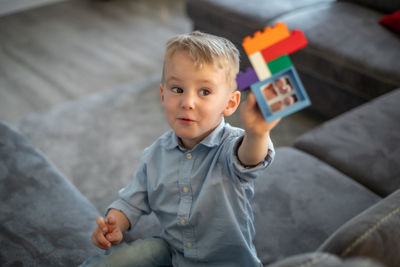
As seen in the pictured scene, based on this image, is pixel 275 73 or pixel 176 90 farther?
pixel 176 90

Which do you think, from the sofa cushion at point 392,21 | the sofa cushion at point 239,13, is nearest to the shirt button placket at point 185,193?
the sofa cushion at point 239,13

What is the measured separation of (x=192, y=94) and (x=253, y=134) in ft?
0.65

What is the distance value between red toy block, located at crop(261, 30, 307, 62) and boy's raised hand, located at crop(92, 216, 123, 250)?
566 mm

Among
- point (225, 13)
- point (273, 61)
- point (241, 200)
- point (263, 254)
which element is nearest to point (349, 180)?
point (263, 254)

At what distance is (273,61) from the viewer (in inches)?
31.5

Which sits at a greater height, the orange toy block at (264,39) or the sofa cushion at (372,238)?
the orange toy block at (264,39)

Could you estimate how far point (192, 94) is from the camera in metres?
0.97

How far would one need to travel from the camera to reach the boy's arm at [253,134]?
81cm

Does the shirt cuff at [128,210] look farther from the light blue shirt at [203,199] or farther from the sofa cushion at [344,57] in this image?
the sofa cushion at [344,57]

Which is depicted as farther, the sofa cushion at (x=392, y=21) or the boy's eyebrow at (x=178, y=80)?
the sofa cushion at (x=392, y=21)

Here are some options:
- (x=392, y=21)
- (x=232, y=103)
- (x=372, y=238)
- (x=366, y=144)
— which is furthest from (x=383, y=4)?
(x=372, y=238)

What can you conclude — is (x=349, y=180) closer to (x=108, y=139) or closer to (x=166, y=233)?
(x=166, y=233)

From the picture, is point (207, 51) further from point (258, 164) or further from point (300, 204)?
point (300, 204)

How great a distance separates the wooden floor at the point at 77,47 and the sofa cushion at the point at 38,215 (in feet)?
4.34
